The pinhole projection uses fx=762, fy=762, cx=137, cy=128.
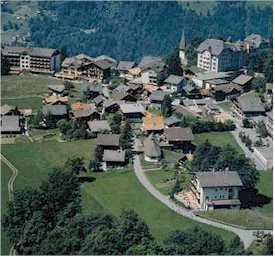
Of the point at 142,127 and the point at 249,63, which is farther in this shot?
the point at 249,63

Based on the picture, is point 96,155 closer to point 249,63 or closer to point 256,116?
point 256,116

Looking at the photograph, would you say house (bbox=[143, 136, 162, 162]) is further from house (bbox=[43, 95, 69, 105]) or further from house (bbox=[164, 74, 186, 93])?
house (bbox=[164, 74, 186, 93])

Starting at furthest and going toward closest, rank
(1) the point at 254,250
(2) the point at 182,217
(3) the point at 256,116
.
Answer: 1. (3) the point at 256,116
2. (2) the point at 182,217
3. (1) the point at 254,250

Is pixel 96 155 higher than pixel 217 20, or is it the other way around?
pixel 96 155

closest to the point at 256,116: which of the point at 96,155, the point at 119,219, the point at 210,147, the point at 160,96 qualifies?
the point at 160,96

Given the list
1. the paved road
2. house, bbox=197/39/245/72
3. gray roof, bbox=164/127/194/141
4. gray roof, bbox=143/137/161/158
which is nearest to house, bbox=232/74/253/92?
house, bbox=197/39/245/72

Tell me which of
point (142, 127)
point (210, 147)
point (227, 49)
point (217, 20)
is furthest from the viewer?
point (217, 20)

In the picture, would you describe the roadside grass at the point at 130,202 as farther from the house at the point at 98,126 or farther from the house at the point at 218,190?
the house at the point at 98,126
